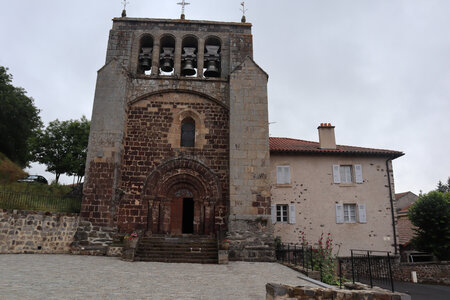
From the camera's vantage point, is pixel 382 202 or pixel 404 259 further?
pixel 404 259

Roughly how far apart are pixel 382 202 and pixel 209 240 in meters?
9.82

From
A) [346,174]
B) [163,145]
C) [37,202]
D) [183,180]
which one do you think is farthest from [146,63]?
[346,174]

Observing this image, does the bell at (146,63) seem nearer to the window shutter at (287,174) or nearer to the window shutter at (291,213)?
the window shutter at (287,174)

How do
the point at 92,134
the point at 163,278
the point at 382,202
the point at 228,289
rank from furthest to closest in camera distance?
1. the point at 382,202
2. the point at 92,134
3. the point at 163,278
4. the point at 228,289

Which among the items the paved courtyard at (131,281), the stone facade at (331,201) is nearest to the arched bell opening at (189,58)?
the stone facade at (331,201)

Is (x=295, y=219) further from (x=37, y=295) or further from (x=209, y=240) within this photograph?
(x=37, y=295)

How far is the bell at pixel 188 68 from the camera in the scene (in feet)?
50.7

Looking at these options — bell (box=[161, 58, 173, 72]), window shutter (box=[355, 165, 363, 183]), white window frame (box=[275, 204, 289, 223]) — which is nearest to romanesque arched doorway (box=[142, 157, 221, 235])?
white window frame (box=[275, 204, 289, 223])

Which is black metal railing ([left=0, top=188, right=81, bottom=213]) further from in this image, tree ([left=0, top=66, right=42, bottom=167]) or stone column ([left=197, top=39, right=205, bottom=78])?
tree ([left=0, top=66, right=42, bottom=167])

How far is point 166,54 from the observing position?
15.7 meters

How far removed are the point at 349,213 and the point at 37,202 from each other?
47.9ft

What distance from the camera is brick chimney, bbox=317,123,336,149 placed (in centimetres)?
1766

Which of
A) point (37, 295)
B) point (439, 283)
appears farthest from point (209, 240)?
point (439, 283)

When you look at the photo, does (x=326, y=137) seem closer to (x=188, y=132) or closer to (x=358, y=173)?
(x=358, y=173)
